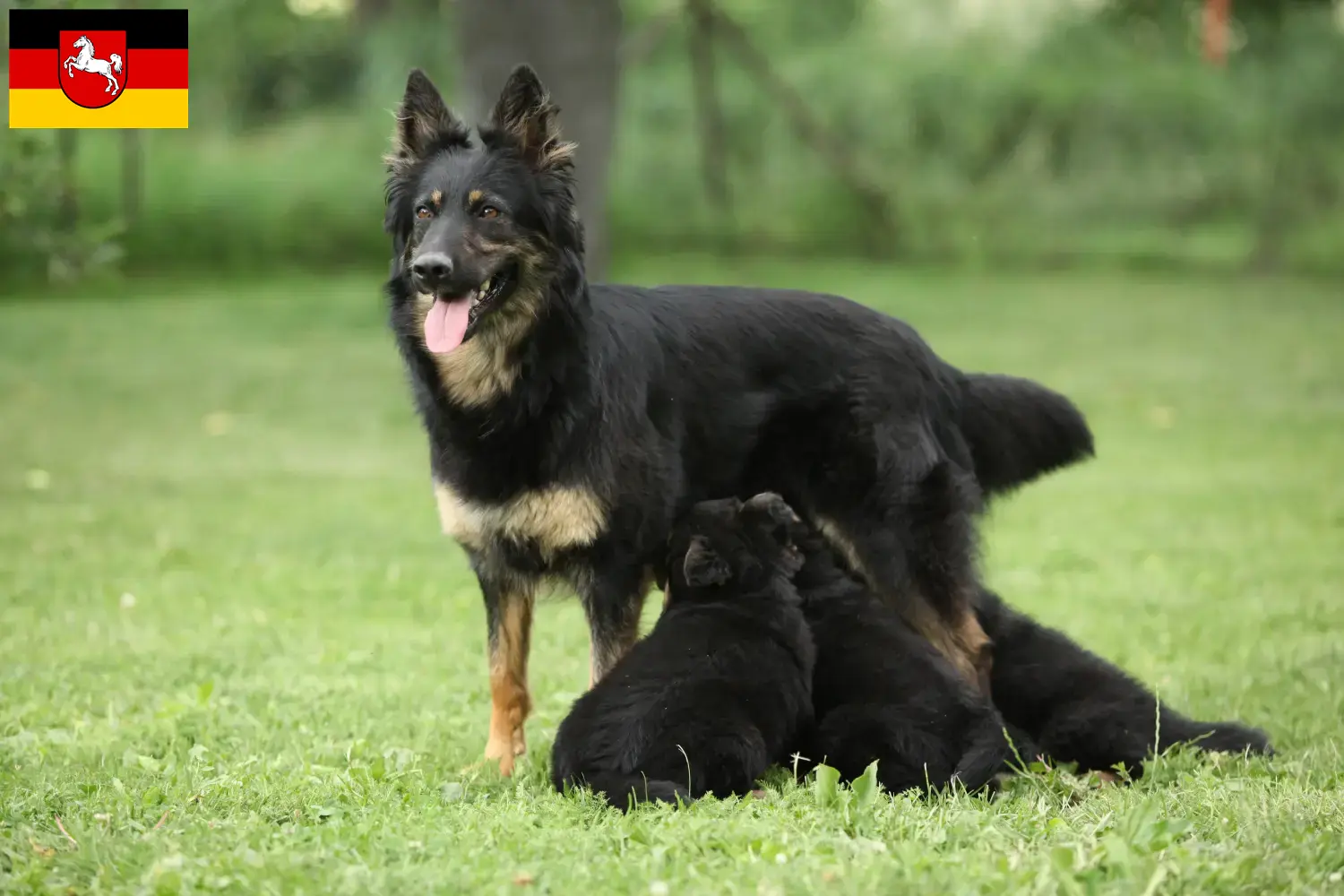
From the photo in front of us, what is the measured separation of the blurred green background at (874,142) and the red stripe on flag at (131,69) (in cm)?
1207

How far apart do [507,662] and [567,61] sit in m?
11.6

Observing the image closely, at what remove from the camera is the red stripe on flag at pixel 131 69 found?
8.96m

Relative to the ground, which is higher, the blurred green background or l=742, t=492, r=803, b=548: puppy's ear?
the blurred green background

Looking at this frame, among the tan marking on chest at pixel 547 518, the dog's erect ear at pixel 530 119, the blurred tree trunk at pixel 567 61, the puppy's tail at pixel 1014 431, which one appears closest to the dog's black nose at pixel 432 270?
the dog's erect ear at pixel 530 119

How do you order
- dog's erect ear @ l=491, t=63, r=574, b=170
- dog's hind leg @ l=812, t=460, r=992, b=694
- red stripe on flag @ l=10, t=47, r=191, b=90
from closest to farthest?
dog's erect ear @ l=491, t=63, r=574, b=170
dog's hind leg @ l=812, t=460, r=992, b=694
red stripe on flag @ l=10, t=47, r=191, b=90

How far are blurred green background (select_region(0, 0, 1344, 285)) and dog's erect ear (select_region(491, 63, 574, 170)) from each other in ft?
53.8

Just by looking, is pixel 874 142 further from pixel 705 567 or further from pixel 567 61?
pixel 705 567

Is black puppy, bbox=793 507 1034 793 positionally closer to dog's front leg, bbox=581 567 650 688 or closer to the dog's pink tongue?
dog's front leg, bbox=581 567 650 688

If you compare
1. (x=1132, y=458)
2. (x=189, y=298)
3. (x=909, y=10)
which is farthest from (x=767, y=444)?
(x=909, y=10)

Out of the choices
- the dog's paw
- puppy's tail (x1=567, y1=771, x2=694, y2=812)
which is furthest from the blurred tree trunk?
puppy's tail (x1=567, y1=771, x2=694, y2=812)

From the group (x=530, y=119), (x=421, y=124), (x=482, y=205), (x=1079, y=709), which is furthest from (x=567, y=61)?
(x=1079, y=709)

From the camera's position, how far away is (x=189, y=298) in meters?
20.6

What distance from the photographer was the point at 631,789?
4762 millimetres

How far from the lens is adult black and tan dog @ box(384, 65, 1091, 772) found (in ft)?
18.3
